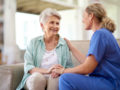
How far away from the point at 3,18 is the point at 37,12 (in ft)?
12.4

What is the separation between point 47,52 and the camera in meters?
2.11

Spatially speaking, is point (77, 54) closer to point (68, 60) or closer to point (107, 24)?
point (68, 60)

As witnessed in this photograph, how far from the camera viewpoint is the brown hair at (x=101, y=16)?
1700 mm

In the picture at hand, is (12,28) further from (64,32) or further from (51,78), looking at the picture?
(51,78)

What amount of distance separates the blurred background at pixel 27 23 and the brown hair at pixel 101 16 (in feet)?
9.90

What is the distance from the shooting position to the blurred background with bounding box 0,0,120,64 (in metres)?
5.34

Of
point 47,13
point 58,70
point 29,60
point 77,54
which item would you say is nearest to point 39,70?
point 29,60

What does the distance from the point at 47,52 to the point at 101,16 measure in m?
0.66

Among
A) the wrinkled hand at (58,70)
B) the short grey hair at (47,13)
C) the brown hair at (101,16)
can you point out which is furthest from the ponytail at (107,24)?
the short grey hair at (47,13)

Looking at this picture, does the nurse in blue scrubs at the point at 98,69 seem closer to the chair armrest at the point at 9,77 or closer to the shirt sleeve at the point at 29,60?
the shirt sleeve at the point at 29,60

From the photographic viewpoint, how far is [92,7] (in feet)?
5.68

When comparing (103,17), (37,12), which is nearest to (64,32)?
(37,12)

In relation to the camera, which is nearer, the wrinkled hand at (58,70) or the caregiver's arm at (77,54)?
the wrinkled hand at (58,70)

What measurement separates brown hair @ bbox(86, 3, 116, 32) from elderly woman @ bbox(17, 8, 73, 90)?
19.8 inches
